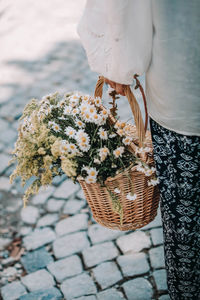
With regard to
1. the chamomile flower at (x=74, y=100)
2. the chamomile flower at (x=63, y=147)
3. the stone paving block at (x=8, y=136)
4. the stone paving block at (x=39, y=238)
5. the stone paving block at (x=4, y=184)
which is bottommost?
the stone paving block at (x=39, y=238)

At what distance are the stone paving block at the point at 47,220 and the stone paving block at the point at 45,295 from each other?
1.63ft

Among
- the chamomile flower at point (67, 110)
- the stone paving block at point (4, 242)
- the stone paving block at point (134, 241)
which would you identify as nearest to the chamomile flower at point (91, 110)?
the chamomile flower at point (67, 110)

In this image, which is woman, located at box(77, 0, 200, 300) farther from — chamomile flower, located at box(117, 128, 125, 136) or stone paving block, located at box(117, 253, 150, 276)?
stone paving block, located at box(117, 253, 150, 276)

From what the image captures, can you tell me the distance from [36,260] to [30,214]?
40 cm

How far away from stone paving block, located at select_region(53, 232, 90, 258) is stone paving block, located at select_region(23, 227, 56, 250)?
0.06 metres

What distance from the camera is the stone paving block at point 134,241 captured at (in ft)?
7.13

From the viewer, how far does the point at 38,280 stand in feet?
6.86

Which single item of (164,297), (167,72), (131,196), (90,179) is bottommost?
(164,297)

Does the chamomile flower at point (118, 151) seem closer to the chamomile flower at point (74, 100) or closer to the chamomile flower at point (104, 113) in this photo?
the chamomile flower at point (104, 113)

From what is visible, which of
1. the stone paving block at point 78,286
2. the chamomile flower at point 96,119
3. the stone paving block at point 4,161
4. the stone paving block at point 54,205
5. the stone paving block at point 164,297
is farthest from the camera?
the stone paving block at point 4,161

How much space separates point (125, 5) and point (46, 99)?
748 mm

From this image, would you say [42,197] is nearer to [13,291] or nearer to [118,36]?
[13,291]

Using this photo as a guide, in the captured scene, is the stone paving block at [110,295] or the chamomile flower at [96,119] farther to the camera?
the stone paving block at [110,295]

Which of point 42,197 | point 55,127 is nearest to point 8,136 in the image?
point 42,197
